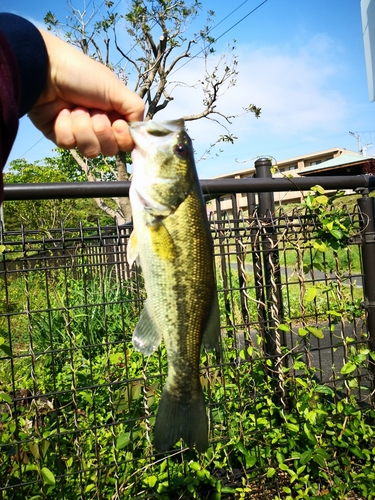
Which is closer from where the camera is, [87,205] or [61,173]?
[61,173]

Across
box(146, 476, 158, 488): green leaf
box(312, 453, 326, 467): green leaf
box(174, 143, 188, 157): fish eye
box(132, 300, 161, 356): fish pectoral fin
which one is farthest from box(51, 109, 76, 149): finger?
box(312, 453, 326, 467): green leaf

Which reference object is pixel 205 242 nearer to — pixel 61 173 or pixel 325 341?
pixel 325 341

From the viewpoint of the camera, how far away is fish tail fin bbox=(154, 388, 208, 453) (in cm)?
128

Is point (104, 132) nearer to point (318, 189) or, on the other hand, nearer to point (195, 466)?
point (318, 189)

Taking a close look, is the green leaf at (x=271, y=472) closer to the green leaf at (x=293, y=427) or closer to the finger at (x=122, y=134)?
the green leaf at (x=293, y=427)

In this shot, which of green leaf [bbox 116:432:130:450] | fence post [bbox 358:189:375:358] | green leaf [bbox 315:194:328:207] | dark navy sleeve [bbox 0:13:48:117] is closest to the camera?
dark navy sleeve [bbox 0:13:48:117]

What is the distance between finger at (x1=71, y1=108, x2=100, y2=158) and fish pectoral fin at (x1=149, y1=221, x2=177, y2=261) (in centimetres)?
37

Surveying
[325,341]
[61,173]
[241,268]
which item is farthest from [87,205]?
[241,268]

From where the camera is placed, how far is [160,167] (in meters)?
1.32

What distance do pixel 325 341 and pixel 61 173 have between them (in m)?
17.8

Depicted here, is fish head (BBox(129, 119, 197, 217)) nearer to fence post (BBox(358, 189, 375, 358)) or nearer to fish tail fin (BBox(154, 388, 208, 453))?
fish tail fin (BBox(154, 388, 208, 453))

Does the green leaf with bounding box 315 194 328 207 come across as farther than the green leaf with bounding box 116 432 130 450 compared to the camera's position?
Yes

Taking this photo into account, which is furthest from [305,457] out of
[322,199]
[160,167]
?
[160,167]

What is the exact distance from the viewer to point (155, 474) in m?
2.69
